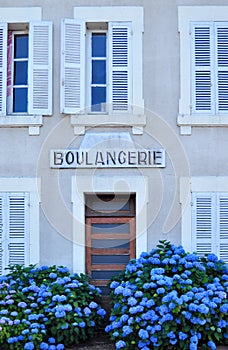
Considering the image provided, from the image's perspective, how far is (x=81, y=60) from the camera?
1127 centimetres

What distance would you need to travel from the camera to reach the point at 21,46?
1172cm

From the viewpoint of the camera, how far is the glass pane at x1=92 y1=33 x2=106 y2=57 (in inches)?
458

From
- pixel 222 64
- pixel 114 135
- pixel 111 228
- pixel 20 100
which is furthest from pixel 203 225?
pixel 20 100

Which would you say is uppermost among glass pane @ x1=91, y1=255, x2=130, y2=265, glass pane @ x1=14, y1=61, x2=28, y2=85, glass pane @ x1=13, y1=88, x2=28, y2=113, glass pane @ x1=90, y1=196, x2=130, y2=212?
glass pane @ x1=14, y1=61, x2=28, y2=85

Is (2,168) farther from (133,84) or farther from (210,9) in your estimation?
(210,9)

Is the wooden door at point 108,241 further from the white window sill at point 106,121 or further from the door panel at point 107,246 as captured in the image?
the white window sill at point 106,121

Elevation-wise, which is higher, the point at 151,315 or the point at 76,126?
the point at 76,126

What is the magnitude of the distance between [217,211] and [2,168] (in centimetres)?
324

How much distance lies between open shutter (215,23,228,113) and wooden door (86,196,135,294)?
201cm

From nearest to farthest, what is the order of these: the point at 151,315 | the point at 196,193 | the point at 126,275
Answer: the point at 151,315, the point at 126,275, the point at 196,193

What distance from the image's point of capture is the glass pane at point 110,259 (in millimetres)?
11375

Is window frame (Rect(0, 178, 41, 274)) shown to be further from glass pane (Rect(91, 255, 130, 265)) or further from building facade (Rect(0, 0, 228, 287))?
glass pane (Rect(91, 255, 130, 265))

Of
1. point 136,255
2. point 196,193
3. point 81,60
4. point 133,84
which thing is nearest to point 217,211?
point 196,193

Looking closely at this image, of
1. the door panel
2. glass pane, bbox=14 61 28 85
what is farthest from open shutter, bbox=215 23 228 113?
glass pane, bbox=14 61 28 85
